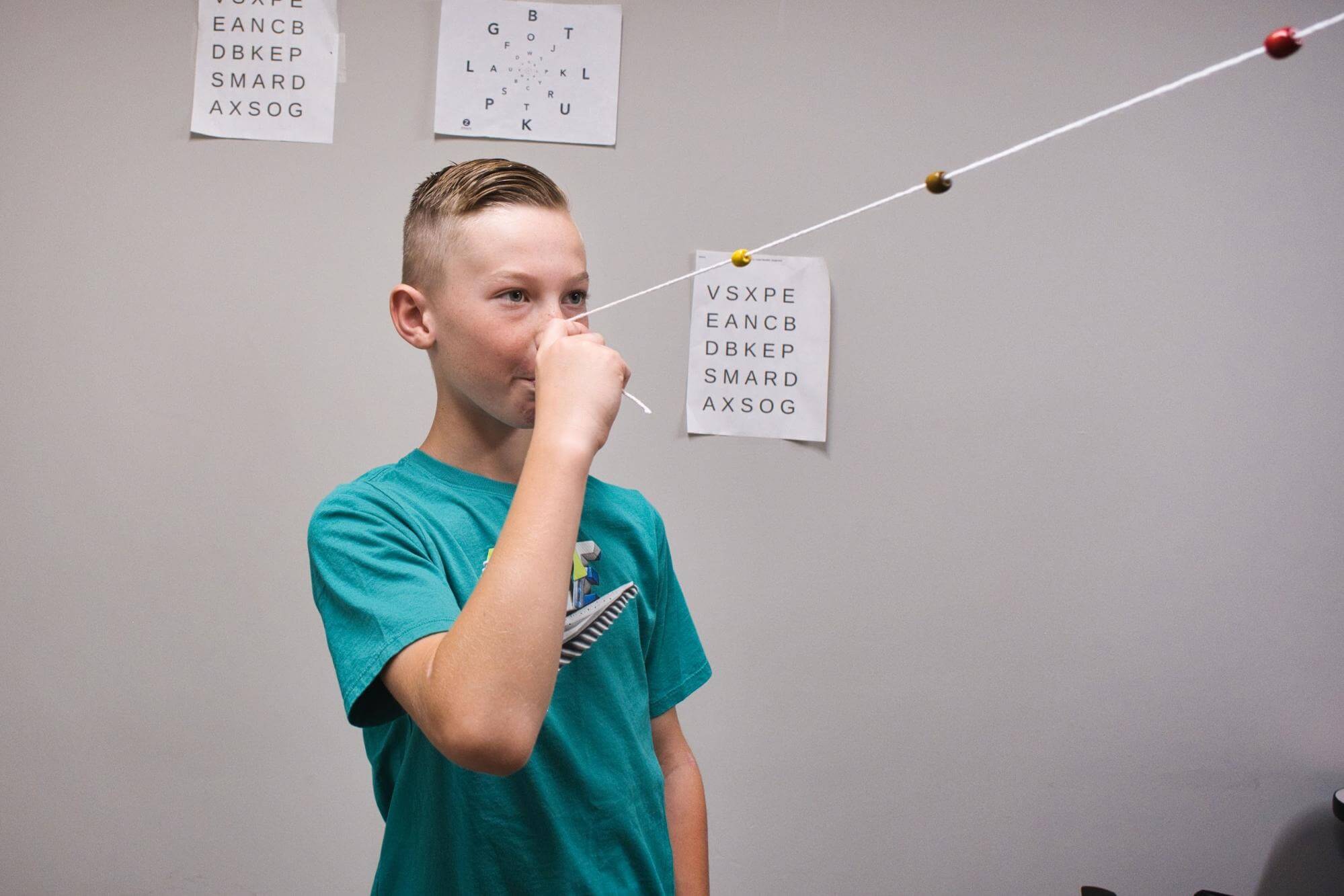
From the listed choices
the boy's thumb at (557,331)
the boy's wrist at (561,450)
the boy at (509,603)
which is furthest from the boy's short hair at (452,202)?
the boy's wrist at (561,450)

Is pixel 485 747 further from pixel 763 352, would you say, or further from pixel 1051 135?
pixel 763 352

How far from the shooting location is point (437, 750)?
0.68 meters

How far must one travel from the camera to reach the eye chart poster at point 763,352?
3.68ft

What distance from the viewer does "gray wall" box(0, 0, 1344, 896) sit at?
1.11 meters

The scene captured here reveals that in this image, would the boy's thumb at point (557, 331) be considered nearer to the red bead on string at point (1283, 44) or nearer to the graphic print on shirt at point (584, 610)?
the graphic print on shirt at point (584, 610)

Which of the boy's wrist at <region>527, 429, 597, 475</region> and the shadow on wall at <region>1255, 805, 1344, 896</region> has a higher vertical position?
the boy's wrist at <region>527, 429, 597, 475</region>

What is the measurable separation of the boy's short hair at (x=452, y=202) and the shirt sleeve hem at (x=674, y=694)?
397 mm

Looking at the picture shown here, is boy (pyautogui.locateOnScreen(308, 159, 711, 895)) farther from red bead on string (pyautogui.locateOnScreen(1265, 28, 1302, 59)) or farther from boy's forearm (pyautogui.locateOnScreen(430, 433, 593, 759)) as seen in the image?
red bead on string (pyautogui.locateOnScreen(1265, 28, 1302, 59))

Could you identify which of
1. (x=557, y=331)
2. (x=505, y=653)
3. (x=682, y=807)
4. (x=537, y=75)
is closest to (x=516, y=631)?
(x=505, y=653)

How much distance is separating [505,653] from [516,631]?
14mm

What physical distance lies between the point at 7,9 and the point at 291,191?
15.4 inches

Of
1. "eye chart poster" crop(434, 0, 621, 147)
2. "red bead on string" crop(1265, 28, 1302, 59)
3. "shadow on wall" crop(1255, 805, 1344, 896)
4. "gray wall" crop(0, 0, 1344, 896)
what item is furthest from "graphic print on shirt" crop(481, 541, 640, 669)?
"shadow on wall" crop(1255, 805, 1344, 896)

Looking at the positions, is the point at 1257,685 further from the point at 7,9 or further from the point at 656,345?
the point at 7,9

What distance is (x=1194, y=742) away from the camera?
1125 millimetres
